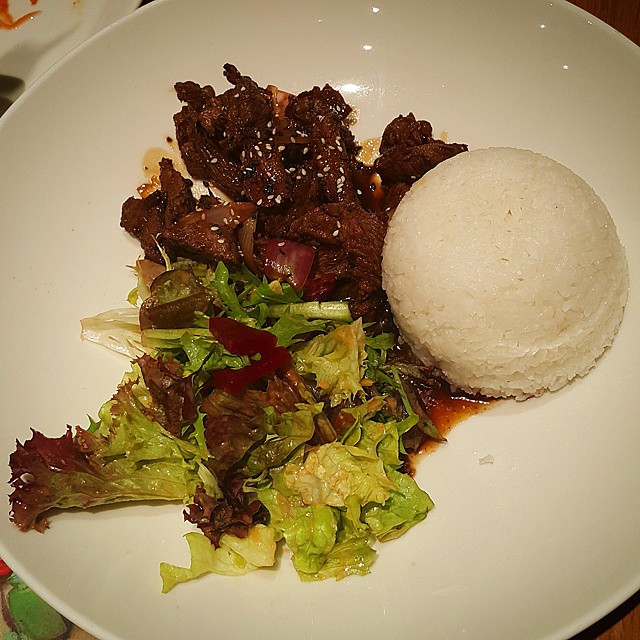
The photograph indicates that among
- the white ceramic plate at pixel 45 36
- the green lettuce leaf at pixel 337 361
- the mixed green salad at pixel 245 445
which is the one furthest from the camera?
the white ceramic plate at pixel 45 36

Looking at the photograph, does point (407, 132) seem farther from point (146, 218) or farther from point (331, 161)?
point (146, 218)

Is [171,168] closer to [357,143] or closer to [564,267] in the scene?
[357,143]

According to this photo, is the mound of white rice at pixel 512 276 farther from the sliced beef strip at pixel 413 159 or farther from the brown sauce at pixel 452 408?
the sliced beef strip at pixel 413 159

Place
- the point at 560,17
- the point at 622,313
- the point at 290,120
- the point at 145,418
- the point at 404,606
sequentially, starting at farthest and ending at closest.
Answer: the point at 290,120, the point at 560,17, the point at 622,313, the point at 145,418, the point at 404,606

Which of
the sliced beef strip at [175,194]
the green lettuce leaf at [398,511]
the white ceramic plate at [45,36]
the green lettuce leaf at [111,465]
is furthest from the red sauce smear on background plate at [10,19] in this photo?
the green lettuce leaf at [398,511]

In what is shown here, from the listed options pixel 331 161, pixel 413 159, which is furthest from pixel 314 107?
pixel 413 159

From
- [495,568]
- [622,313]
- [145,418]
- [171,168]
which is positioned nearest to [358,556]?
[495,568]

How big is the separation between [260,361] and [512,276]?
1.22 meters

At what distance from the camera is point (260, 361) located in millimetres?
2934

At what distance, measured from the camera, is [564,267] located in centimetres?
310

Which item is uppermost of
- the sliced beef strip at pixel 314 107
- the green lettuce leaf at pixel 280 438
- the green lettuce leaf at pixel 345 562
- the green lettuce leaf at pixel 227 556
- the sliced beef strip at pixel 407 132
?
the sliced beef strip at pixel 314 107

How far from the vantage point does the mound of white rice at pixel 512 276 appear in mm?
3115

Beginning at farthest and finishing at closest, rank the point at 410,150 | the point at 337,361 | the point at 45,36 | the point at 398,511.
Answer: the point at 45,36 → the point at 410,150 → the point at 337,361 → the point at 398,511

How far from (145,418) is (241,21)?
238cm
